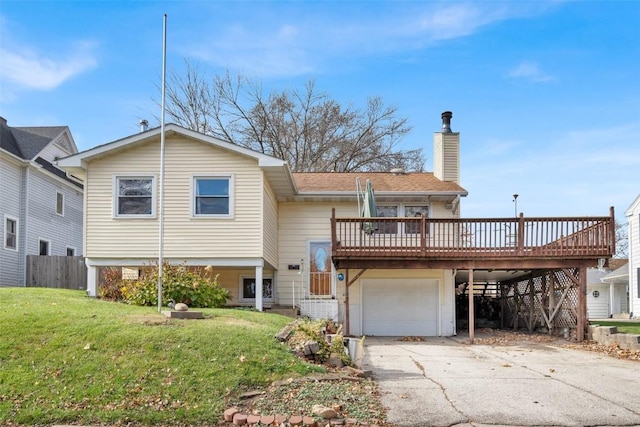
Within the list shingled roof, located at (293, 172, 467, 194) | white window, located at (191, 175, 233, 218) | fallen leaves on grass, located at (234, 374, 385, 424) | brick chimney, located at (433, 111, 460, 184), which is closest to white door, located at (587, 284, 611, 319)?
shingled roof, located at (293, 172, 467, 194)

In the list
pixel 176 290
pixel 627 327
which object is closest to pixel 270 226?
pixel 176 290

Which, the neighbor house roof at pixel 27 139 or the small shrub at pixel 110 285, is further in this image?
the neighbor house roof at pixel 27 139

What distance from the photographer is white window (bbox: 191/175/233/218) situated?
15.7 meters

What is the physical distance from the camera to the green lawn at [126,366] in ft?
22.0

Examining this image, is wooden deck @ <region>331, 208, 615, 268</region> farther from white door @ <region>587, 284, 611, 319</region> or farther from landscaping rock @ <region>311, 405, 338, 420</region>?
white door @ <region>587, 284, 611, 319</region>

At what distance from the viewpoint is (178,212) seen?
51.5 ft

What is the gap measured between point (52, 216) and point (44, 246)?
1370 mm

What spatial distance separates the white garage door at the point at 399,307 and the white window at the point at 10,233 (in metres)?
12.9

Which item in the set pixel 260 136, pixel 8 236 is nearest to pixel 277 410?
pixel 8 236

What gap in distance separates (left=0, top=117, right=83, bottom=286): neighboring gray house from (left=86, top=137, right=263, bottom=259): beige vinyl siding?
7056mm

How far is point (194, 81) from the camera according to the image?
3100 centimetres

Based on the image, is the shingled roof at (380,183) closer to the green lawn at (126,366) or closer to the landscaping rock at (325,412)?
the green lawn at (126,366)

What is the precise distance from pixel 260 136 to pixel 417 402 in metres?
25.5

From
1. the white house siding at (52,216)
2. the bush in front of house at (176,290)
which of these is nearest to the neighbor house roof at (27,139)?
the white house siding at (52,216)
